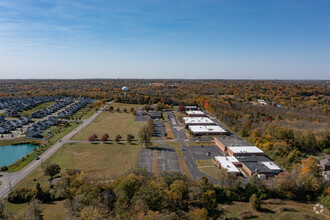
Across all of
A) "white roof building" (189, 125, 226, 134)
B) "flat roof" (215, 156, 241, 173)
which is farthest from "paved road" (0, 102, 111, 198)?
"white roof building" (189, 125, 226, 134)

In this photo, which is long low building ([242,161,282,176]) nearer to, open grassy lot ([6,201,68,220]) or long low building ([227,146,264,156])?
long low building ([227,146,264,156])

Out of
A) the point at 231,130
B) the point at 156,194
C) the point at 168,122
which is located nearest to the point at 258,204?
the point at 156,194

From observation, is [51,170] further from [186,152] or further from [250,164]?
[250,164]

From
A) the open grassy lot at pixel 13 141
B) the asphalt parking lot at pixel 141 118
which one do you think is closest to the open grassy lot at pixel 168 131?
the asphalt parking lot at pixel 141 118

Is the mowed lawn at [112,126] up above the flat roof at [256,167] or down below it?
above

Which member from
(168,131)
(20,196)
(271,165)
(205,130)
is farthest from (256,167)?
(20,196)

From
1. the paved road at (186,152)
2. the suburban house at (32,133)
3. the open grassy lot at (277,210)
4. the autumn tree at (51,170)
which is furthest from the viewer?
the suburban house at (32,133)

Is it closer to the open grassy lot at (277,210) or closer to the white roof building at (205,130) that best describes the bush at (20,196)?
the open grassy lot at (277,210)
